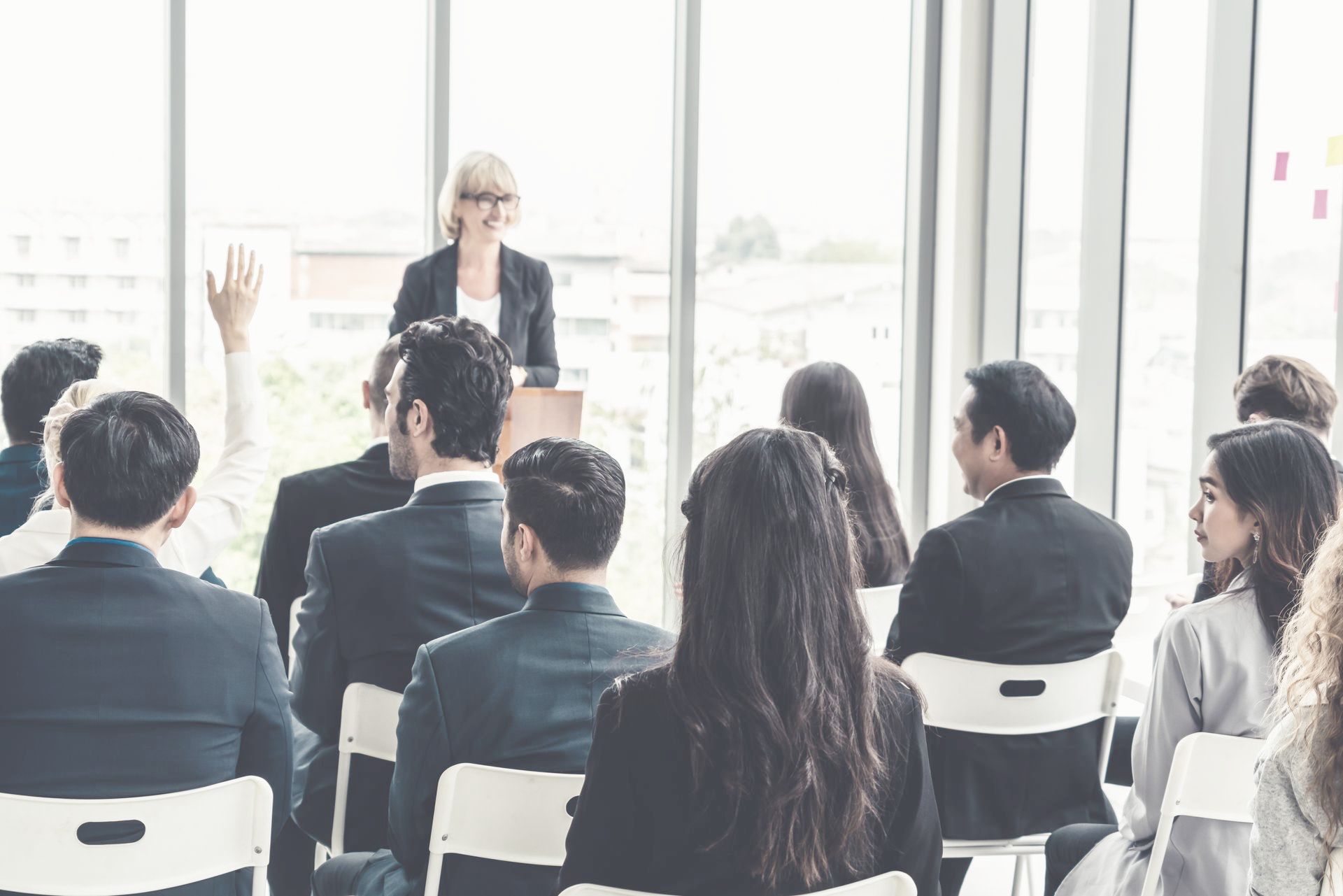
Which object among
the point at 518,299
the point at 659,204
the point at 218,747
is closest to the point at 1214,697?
the point at 218,747

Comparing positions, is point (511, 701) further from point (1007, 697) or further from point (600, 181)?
point (600, 181)

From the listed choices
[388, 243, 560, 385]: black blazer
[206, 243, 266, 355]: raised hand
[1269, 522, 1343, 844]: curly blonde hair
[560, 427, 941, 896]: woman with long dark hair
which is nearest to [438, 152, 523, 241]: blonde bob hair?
[388, 243, 560, 385]: black blazer

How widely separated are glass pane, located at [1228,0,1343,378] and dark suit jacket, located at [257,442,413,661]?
2.20 metres

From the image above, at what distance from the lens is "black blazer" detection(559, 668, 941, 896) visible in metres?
1.36

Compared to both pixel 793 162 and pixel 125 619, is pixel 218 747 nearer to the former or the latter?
pixel 125 619

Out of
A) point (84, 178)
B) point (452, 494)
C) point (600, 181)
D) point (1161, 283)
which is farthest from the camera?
point (600, 181)

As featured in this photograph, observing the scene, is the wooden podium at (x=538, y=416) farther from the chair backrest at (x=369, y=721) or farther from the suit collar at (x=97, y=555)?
the suit collar at (x=97, y=555)

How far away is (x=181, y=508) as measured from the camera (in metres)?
1.90

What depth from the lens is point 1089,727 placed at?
8.67 feet

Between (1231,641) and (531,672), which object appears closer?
(531,672)

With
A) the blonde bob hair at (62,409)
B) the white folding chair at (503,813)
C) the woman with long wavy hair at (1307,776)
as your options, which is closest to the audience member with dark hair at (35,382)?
the blonde bob hair at (62,409)

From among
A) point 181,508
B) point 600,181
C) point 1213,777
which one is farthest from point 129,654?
point 600,181

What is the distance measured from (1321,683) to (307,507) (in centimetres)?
205

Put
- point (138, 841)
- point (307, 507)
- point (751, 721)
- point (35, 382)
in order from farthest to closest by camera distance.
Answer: point (35, 382) → point (307, 507) → point (138, 841) → point (751, 721)
